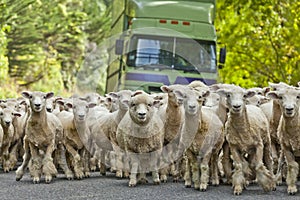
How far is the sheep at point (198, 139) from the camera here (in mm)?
15086

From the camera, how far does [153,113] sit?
1596 centimetres

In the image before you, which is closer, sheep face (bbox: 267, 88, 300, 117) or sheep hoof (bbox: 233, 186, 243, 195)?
sheep hoof (bbox: 233, 186, 243, 195)

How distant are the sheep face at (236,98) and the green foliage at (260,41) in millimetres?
15702

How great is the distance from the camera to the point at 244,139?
579 inches

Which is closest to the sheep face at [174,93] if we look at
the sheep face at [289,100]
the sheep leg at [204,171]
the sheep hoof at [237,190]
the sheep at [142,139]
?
the sheep at [142,139]

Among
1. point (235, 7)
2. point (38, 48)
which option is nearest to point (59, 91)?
point (38, 48)

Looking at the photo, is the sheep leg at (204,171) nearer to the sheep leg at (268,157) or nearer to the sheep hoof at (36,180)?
the sheep leg at (268,157)

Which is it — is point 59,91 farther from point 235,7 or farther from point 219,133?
point 219,133

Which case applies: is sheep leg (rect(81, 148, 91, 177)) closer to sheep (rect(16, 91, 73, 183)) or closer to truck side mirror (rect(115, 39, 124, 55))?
sheep (rect(16, 91, 73, 183))

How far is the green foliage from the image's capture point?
102 ft

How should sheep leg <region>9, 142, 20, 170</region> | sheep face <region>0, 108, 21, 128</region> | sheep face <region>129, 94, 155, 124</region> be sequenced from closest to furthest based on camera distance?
sheep face <region>129, 94, 155, 124</region>
sheep face <region>0, 108, 21, 128</region>
sheep leg <region>9, 142, 20, 170</region>

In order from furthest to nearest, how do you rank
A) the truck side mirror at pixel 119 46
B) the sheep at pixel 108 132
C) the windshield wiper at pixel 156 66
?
the truck side mirror at pixel 119 46, the windshield wiper at pixel 156 66, the sheep at pixel 108 132

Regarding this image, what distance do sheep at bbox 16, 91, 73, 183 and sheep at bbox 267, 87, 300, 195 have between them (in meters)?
4.04

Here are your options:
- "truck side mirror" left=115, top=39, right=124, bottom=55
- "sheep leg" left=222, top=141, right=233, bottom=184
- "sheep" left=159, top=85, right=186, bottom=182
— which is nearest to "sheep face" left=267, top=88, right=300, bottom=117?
"sheep leg" left=222, top=141, right=233, bottom=184
